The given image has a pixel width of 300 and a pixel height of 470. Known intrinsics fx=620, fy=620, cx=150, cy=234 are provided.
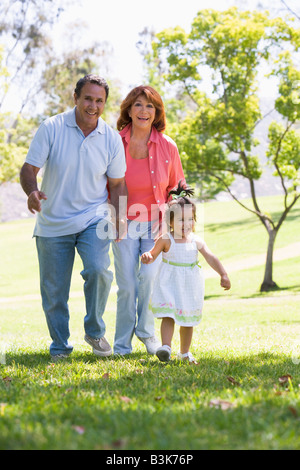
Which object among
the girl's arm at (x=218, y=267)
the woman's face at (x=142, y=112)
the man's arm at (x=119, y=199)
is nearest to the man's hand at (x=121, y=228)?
the man's arm at (x=119, y=199)

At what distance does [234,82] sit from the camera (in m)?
18.5

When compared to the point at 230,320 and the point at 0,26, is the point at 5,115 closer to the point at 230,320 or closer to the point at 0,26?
the point at 0,26

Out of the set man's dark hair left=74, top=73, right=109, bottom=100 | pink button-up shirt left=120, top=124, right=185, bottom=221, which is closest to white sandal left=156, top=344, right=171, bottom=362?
pink button-up shirt left=120, top=124, right=185, bottom=221

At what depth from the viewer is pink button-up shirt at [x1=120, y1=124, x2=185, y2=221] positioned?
19.8 ft

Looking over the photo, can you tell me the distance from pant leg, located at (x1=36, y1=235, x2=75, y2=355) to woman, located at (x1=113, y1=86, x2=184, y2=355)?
571mm

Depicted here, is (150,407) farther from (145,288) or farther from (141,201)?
(141,201)

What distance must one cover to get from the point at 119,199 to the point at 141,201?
314 millimetres

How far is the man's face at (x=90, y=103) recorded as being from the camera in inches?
221

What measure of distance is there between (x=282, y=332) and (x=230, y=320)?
3.32 m

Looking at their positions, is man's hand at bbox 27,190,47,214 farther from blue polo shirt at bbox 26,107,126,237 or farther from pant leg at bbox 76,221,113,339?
pant leg at bbox 76,221,113,339

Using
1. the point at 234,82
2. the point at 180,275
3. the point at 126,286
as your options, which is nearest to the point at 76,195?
the point at 126,286

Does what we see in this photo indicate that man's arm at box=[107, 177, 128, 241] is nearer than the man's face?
No

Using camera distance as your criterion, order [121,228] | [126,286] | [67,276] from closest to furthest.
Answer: [67,276], [121,228], [126,286]

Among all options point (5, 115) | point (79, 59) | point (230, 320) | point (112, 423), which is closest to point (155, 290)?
point (112, 423)
